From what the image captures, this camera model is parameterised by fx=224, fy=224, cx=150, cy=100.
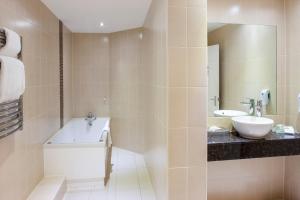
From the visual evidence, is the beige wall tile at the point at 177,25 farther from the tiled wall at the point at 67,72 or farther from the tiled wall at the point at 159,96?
the tiled wall at the point at 67,72

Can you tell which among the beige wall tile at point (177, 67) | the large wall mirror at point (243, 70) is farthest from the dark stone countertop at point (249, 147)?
the beige wall tile at point (177, 67)

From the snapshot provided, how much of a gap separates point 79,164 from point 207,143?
65.2 inches

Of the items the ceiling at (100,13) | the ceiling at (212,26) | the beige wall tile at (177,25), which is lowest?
the beige wall tile at (177,25)

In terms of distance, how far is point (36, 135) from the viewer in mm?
2434

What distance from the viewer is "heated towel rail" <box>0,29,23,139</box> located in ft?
5.09

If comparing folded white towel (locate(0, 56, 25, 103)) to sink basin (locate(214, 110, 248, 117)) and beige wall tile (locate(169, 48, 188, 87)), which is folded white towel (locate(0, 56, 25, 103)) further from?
sink basin (locate(214, 110, 248, 117))

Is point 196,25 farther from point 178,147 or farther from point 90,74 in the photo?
point 90,74

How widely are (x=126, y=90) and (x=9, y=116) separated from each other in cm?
271

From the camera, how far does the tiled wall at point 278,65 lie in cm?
230

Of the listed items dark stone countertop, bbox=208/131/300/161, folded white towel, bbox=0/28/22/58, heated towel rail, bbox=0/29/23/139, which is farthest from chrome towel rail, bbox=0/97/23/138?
dark stone countertop, bbox=208/131/300/161

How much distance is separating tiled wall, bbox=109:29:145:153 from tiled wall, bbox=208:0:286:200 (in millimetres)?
1887

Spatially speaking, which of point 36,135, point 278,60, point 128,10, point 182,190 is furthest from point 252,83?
point 36,135

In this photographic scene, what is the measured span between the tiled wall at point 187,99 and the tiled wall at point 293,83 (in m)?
1.24

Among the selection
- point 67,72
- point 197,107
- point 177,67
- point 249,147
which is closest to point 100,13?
point 67,72
